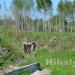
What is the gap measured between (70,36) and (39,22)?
13.0 metres

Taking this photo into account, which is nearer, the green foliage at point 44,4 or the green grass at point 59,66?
the green grass at point 59,66

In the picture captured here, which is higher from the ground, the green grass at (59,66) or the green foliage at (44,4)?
the green foliage at (44,4)

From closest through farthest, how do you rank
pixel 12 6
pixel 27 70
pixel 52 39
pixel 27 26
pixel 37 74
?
pixel 37 74
pixel 27 70
pixel 52 39
pixel 12 6
pixel 27 26

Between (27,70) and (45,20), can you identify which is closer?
(27,70)

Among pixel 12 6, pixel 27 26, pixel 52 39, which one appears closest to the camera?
pixel 52 39

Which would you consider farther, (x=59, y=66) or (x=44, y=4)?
(x=44, y=4)

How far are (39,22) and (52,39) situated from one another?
13.4 m

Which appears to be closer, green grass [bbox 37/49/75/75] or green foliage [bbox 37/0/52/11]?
green grass [bbox 37/49/75/75]

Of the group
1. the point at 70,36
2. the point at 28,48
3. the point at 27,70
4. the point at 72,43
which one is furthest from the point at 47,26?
the point at 27,70

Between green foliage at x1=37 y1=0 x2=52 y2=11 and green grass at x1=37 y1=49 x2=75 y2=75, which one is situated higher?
green foliage at x1=37 y1=0 x2=52 y2=11

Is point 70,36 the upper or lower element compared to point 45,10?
lower

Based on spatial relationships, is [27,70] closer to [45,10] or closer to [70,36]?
[70,36]

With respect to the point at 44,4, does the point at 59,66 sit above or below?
below

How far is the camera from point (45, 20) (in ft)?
146
